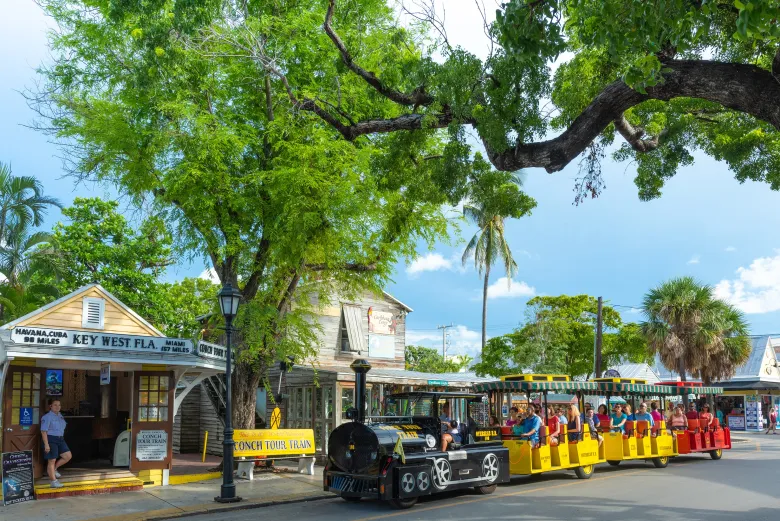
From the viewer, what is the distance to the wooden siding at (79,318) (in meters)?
13.6

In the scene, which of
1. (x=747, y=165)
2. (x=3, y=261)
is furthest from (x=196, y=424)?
(x=747, y=165)

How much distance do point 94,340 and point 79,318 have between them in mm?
1384

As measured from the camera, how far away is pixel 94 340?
1302 cm

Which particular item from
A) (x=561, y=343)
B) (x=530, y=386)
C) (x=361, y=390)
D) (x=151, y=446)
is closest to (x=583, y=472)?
(x=530, y=386)

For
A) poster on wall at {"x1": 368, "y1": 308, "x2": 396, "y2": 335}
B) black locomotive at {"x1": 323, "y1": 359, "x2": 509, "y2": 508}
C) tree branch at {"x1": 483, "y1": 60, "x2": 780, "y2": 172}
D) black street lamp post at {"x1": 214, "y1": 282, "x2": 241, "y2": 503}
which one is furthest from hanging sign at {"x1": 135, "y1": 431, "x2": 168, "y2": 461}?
poster on wall at {"x1": 368, "y1": 308, "x2": 396, "y2": 335}

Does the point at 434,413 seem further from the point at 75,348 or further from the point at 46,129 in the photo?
the point at 46,129

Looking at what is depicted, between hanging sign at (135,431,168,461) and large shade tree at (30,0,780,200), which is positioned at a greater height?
large shade tree at (30,0,780,200)

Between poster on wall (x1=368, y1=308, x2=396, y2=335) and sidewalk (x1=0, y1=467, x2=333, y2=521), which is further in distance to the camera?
poster on wall (x1=368, y1=308, x2=396, y2=335)

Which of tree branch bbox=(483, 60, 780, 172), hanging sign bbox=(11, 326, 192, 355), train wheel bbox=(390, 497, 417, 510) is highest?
tree branch bbox=(483, 60, 780, 172)

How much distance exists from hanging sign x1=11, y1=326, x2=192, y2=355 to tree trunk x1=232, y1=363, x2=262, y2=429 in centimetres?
249

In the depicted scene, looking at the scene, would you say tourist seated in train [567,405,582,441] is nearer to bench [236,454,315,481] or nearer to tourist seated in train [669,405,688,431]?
tourist seated in train [669,405,688,431]

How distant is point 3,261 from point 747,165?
25.5m

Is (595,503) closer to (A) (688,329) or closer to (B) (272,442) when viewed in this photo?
(B) (272,442)

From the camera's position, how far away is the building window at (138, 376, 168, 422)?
14688 millimetres
